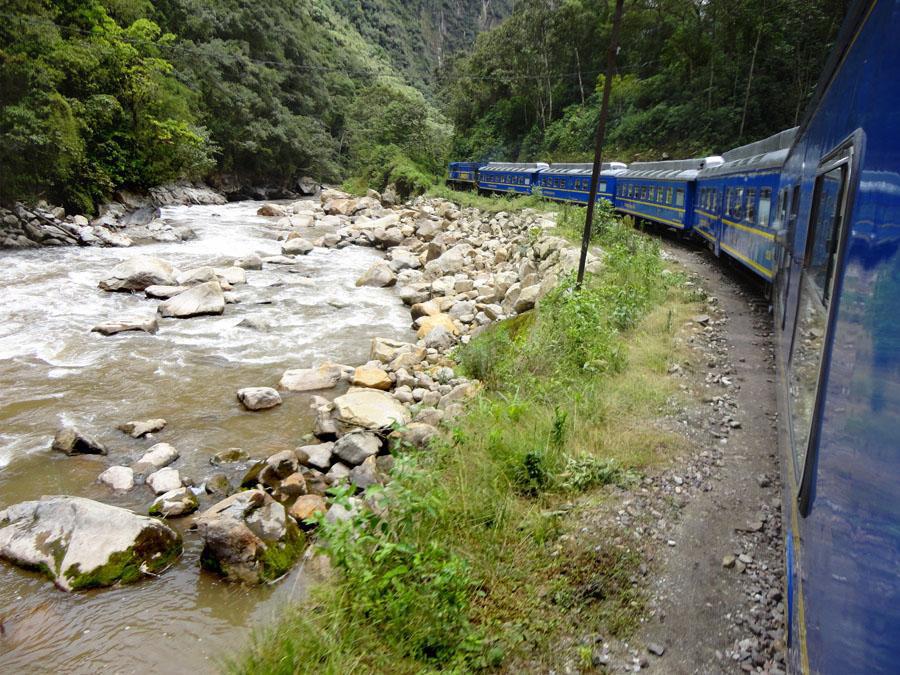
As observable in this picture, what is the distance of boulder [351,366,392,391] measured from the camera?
9492 millimetres

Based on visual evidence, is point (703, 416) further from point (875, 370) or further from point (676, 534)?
point (875, 370)

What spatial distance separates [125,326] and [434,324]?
258 inches

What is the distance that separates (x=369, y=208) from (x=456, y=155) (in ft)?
69.1

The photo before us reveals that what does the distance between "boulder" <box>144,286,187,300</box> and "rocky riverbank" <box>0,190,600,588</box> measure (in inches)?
1.3

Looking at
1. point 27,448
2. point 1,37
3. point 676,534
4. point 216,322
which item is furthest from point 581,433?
point 1,37

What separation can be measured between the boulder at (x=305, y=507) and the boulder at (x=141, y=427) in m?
3.14

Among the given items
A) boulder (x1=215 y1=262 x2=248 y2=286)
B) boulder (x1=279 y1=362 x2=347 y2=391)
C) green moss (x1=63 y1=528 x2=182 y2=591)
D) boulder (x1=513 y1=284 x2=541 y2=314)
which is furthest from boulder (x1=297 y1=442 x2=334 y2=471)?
boulder (x1=215 y1=262 x2=248 y2=286)

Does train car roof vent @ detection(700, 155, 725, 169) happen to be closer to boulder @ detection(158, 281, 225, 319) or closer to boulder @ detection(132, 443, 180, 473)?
boulder @ detection(158, 281, 225, 319)

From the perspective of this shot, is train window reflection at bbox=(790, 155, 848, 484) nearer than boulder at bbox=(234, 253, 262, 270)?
Yes

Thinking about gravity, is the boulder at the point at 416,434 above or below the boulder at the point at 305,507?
above

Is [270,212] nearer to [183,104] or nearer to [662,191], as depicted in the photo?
[183,104]

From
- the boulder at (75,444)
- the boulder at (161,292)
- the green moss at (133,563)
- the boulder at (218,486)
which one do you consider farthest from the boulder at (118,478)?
the boulder at (161,292)

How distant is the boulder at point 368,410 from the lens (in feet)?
26.2

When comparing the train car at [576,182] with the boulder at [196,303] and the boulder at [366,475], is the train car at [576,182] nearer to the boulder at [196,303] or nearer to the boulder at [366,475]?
the boulder at [196,303]
